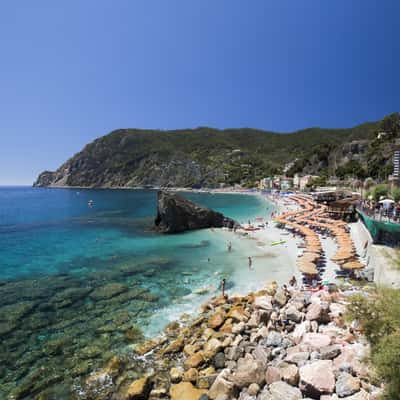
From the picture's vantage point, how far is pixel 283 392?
760 cm

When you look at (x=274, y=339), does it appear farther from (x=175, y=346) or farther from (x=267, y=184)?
(x=267, y=184)

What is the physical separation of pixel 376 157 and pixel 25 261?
92.4 m

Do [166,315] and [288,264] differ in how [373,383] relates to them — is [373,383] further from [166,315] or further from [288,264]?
[288,264]

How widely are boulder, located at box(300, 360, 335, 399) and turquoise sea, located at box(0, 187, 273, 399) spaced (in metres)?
7.98

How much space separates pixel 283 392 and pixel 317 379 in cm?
111

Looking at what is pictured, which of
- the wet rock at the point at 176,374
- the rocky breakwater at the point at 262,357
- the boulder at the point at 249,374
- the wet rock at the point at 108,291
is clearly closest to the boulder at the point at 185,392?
the rocky breakwater at the point at 262,357

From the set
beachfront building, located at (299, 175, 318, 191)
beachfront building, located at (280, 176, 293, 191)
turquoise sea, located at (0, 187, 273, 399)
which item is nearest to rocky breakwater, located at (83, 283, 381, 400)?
turquoise sea, located at (0, 187, 273, 399)

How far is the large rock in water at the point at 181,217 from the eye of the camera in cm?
3953

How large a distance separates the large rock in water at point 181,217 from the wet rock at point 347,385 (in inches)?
1276

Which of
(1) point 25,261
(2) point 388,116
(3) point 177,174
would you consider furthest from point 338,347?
(3) point 177,174

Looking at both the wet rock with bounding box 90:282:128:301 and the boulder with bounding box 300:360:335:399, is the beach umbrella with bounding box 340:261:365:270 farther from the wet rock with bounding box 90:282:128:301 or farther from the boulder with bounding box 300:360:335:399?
the wet rock with bounding box 90:282:128:301

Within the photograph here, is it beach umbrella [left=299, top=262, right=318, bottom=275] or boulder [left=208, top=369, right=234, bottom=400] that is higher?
beach umbrella [left=299, top=262, right=318, bottom=275]

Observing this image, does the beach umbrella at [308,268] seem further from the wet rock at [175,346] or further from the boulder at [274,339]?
the wet rock at [175,346]

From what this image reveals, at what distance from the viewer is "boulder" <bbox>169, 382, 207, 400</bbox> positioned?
8.40 m
